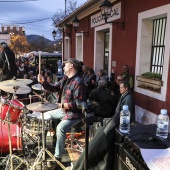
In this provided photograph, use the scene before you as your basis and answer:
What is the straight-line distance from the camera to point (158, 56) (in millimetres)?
5145

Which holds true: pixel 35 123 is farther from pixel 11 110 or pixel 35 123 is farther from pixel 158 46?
pixel 158 46

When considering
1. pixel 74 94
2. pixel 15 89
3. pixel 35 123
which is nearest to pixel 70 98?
pixel 74 94

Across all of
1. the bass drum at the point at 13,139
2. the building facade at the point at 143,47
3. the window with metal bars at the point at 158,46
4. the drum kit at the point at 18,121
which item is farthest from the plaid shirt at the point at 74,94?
the window with metal bars at the point at 158,46

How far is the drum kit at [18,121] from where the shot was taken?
3074 mm

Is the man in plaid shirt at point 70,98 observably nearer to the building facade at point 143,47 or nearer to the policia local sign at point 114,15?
the building facade at point 143,47

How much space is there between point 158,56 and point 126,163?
3.97m

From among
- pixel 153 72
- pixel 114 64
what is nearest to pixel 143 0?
pixel 153 72

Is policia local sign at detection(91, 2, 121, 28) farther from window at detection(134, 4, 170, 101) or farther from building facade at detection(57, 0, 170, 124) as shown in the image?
window at detection(134, 4, 170, 101)

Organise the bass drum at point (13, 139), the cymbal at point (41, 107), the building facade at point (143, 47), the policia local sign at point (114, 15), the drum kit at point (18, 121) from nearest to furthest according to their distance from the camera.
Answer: the cymbal at point (41, 107)
the drum kit at point (18, 121)
the bass drum at point (13, 139)
the building facade at point (143, 47)
the policia local sign at point (114, 15)

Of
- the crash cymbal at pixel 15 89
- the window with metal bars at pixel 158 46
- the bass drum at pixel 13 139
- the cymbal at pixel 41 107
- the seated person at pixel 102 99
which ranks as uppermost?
the window with metal bars at pixel 158 46

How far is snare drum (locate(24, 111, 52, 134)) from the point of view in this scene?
3.81 metres

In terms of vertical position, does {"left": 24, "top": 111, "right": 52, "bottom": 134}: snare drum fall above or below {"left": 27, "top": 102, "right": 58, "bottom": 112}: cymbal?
below

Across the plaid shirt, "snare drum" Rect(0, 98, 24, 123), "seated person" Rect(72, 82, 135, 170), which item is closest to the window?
the plaid shirt

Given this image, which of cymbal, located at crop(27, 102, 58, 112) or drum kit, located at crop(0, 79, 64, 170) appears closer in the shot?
cymbal, located at crop(27, 102, 58, 112)
